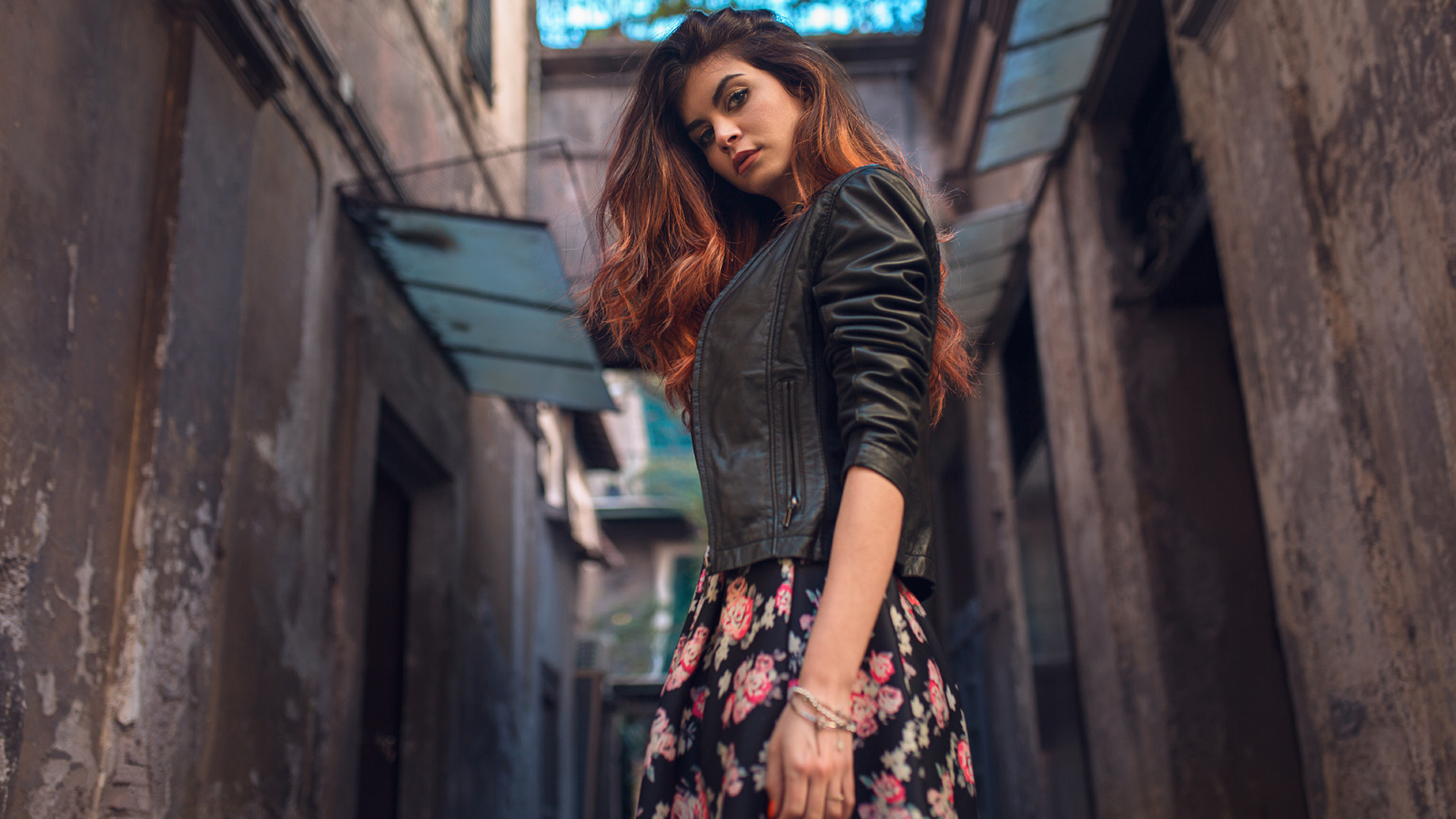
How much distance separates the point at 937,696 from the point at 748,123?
0.90m

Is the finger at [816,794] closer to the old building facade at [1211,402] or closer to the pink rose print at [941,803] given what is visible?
the pink rose print at [941,803]

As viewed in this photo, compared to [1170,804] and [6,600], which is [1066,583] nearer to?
[1170,804]

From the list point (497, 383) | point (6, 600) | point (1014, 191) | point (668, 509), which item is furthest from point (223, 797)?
point (668, 509)

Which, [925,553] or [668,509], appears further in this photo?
[668,509]

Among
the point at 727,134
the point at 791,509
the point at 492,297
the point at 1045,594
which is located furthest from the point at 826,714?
the point at 1045,594

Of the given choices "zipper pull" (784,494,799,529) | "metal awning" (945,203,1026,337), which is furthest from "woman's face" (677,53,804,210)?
"metal awning" (945,203,1026,337)

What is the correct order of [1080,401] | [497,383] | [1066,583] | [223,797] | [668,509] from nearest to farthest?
[223,797] < [1080,401] < [1066,583] < [497,383] < [668,509]

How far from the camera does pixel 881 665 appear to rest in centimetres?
137

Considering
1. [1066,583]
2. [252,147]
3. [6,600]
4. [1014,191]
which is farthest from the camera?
[1014,191]

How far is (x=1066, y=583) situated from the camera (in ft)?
19.9

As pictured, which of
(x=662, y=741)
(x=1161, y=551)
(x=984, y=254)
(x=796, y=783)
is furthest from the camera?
(x=984, y=254)

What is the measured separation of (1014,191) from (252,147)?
5.19 metres

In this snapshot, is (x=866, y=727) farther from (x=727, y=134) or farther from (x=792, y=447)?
(x=727, y=134)

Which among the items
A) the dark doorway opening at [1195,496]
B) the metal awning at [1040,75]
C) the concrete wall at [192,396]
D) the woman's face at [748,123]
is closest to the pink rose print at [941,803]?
the woman's face at [748,123]
